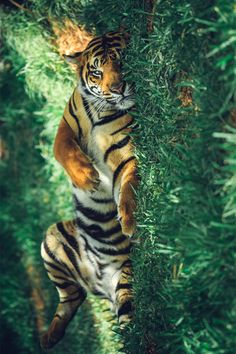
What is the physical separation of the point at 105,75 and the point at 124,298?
117 cm

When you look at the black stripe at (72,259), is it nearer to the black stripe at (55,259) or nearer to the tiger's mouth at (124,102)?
the black stripe at (55,259)

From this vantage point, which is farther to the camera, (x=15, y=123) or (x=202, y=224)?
(x=15, y=123)

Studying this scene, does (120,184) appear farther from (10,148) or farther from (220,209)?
(10,148)

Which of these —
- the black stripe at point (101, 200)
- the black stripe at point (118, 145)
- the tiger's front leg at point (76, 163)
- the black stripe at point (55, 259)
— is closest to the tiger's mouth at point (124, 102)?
the black stripe at point (118, 145)

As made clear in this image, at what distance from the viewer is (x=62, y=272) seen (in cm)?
526

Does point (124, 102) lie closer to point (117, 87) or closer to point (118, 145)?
point (117, 87)

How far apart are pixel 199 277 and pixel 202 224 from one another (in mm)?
278

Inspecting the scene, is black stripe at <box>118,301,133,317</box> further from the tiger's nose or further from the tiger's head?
the tiger's nose

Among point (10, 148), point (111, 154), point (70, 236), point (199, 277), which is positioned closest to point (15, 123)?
point (10, 148)

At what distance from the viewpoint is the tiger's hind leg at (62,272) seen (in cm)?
521

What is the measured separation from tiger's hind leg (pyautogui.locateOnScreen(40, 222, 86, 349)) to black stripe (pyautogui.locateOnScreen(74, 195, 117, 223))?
0.25 metres

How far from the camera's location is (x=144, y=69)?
4.16 metres

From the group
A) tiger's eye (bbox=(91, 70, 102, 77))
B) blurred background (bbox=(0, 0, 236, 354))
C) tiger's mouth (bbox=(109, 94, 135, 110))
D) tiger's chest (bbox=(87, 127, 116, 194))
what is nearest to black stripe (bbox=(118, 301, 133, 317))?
blurred background (bbox=(0, 0, 236, 354))

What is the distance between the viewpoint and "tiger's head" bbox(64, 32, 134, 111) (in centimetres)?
436
